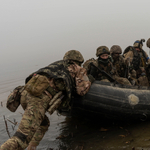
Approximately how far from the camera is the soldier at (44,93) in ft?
8.51

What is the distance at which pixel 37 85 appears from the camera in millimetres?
2807

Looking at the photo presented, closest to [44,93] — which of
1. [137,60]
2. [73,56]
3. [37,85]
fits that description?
[37,85]

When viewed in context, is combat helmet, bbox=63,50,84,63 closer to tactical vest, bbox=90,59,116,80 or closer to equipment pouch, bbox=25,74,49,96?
equipment pouch, bbox=25,74,49,96

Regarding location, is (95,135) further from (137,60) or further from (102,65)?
(137,60)

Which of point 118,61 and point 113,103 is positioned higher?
point 118,61

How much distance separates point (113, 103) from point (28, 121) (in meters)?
1.78

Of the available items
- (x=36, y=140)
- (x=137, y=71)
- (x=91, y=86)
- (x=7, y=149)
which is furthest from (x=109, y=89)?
(x=137, y=71)

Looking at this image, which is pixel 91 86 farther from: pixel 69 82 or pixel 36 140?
pixel 36 140

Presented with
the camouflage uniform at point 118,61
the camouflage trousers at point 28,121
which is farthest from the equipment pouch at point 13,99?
the camouflage uniform at point 118,61

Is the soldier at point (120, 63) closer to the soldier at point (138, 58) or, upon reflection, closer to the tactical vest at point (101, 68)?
the soldier at point (138, 58)

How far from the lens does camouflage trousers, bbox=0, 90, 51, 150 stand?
2.44m

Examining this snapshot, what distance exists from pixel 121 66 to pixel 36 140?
3589mm

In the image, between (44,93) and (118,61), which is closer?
(44,93)

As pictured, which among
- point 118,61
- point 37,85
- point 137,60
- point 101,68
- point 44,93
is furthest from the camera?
point 137,60
